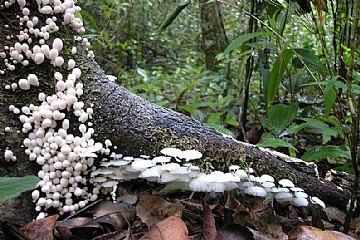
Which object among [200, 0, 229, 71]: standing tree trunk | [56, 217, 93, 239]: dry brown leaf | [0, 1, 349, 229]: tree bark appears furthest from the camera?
[200, 0, 229, 71]: standing tree trunk

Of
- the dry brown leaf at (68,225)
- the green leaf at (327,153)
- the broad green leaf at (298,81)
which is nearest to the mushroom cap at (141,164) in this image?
the dry brown leaf at (68,225)

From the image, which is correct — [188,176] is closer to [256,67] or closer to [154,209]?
[154,209]

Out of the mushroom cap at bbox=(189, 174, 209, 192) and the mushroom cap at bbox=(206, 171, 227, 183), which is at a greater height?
the mushroom cap at bbox=(206, 171, 227, 183)

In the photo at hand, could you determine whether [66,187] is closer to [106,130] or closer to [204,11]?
[106,130]

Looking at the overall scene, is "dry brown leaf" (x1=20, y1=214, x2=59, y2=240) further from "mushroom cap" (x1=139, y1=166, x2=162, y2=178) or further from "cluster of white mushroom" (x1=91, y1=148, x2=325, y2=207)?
"mushroom cap" (x1=139, y1=166, x2=162, y2=178)

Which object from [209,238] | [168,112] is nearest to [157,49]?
[168,112]

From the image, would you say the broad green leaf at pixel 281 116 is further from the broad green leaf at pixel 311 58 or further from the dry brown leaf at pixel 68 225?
the dry brown leaf at pixel 68 225

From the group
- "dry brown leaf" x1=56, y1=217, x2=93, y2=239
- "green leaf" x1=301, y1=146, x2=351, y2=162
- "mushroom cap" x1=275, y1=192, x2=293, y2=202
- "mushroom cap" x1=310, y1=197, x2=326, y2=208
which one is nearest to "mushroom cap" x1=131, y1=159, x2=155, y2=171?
"dry brown leaf" x1=56, y1=217, x2=93, y2=239
